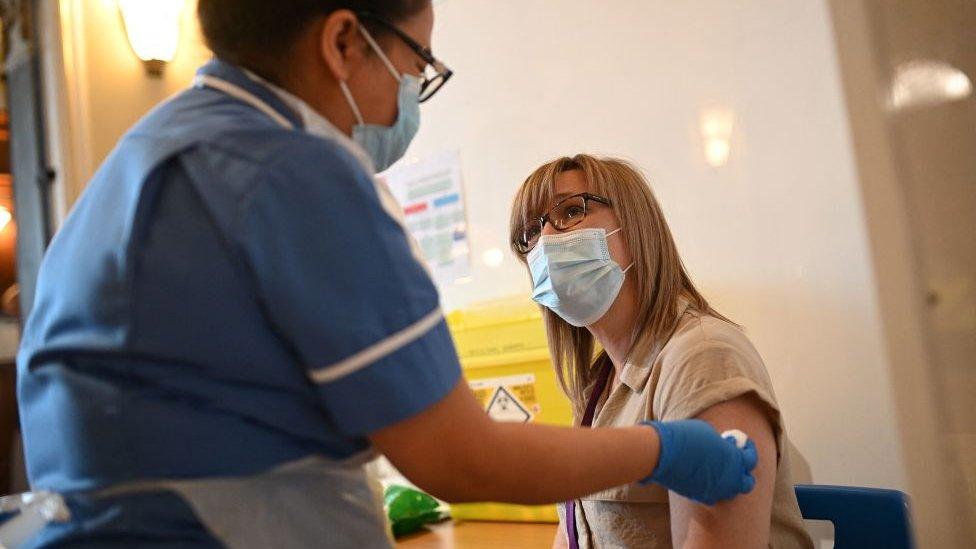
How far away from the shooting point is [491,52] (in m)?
2.23

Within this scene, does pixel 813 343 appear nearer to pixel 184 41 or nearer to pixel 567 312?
pixel 567 312

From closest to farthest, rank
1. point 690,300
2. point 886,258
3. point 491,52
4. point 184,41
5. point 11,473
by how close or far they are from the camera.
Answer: point 886,258, point 690,300, point 491,52, point 11,473, point 184,41

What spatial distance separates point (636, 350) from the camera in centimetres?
135

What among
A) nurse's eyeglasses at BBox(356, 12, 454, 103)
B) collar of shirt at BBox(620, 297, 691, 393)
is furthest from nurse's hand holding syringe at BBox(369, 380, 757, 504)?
collar of shirt at BBox(620, 297, 691, 393)

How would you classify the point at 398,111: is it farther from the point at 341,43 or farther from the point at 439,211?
the point at 439,211

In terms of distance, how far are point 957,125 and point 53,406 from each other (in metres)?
0.92

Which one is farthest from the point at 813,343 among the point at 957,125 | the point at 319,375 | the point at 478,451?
the point at 319,375

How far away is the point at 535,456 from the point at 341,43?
0.40m

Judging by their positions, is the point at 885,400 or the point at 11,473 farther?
the point at 11,473

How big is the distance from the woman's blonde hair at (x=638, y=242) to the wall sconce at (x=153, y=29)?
5.57 ft

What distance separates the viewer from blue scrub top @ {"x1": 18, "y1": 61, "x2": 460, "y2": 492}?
605mm

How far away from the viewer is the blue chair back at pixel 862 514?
4.15ft

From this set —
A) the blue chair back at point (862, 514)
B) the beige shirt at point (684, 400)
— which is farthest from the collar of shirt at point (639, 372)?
the blue chair back at point (862, 514)

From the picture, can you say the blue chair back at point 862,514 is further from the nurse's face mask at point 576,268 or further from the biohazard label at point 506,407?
the biohazard label at point 506,407
